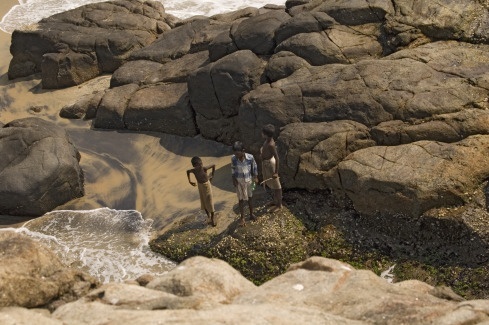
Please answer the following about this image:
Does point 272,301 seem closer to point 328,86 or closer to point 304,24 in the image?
point 328,86

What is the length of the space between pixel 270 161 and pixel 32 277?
585 cm

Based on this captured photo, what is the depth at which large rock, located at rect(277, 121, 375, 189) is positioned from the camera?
42.5ft

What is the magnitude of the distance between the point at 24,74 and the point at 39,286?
15397 millimetres

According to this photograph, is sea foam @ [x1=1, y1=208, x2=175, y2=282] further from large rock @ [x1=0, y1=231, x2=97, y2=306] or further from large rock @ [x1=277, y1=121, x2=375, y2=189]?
large rock @ [x1=0, y1=231, x2=97, y2=306]

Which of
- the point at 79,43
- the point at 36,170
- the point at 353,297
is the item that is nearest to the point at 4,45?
the point at 79,43

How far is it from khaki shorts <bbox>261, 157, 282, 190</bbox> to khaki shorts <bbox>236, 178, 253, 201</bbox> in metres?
0.42

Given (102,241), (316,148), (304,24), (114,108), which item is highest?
(304,24)

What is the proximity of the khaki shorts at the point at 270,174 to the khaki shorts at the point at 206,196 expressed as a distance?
1165 mm

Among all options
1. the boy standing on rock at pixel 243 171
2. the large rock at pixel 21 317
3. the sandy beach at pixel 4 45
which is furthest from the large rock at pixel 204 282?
the sandy beach at pixel 4 45

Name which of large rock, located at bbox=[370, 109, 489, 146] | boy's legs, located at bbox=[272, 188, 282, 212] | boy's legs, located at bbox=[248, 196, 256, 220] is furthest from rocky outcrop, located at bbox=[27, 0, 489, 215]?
boy's legs, located at bbox=[248, 196, 256, 220]

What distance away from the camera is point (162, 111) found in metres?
17.1

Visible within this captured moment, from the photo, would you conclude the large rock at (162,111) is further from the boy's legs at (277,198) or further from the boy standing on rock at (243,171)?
the boy standing on rock at (243,171)

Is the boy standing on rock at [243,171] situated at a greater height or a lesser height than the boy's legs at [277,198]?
greater

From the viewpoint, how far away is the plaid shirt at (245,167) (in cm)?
1204
